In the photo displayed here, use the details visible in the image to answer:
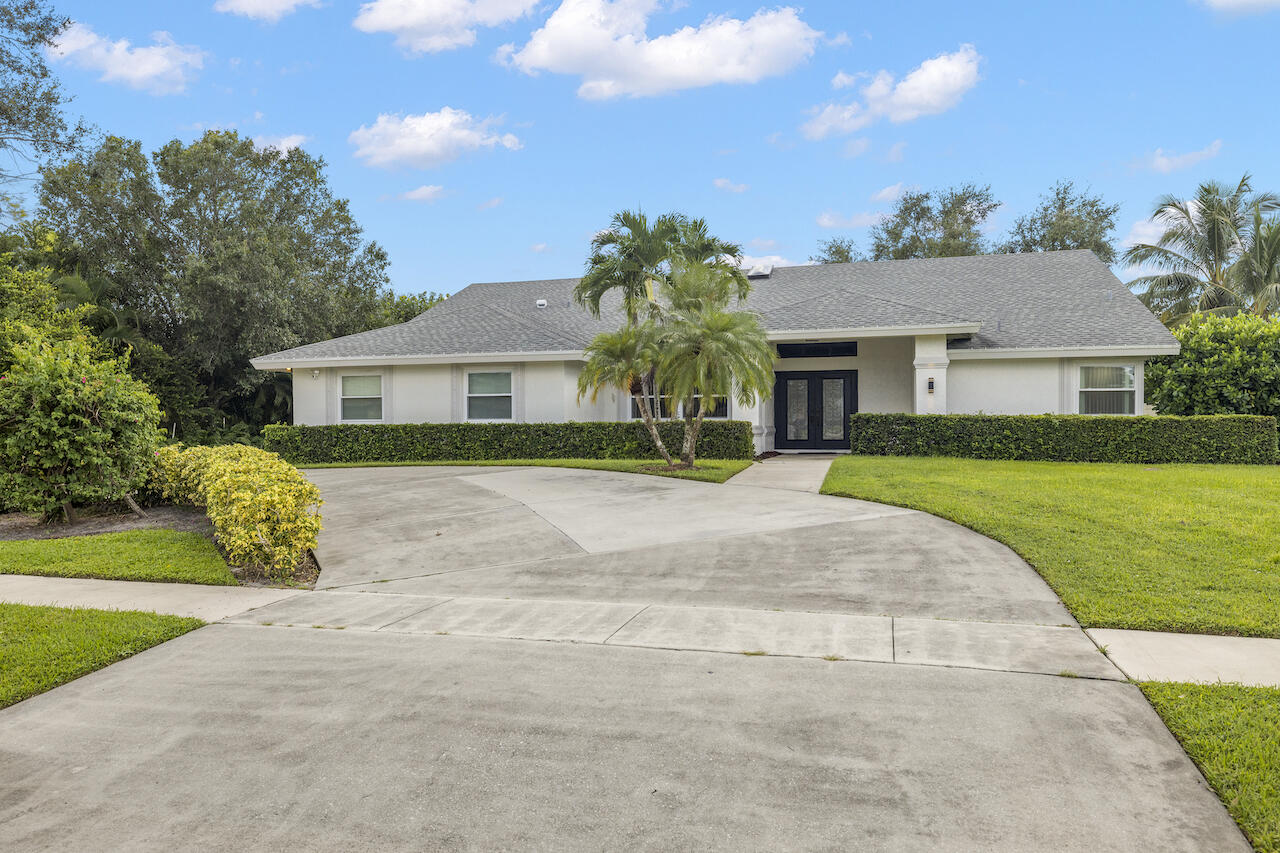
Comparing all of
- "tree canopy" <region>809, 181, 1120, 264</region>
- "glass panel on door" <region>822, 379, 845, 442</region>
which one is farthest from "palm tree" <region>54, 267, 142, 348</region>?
"tree canopy" <region>809, 181, 1120, 264</region>

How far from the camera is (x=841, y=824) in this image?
2.97 m

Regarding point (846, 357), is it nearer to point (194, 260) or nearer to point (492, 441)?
point (492, 441)

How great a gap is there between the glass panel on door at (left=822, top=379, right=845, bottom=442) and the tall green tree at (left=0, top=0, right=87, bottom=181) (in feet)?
68.4

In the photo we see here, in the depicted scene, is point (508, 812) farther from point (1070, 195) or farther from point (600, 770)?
point (1070, 195)

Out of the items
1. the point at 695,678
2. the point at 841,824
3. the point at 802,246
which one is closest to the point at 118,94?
the point at 695,678

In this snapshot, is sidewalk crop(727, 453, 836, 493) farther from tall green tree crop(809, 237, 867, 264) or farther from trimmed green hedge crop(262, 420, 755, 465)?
tall green tree crop(809, 237, 867, 264)

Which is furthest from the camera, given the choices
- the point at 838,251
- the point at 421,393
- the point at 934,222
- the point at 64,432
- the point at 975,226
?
the point at 838,251

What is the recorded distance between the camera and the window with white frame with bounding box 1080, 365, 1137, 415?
17859mm

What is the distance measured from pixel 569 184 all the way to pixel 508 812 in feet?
87.2

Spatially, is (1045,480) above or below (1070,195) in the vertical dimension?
below

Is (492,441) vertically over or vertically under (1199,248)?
under

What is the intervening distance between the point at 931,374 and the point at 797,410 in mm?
4122

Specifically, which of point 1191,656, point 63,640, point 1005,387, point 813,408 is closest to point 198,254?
point 813,408

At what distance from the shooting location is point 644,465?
51.9 feet
